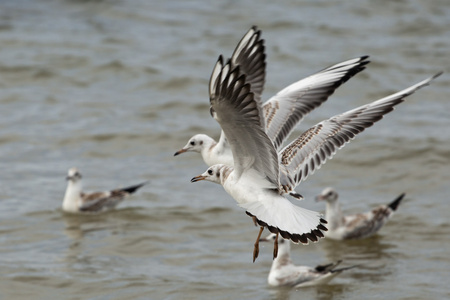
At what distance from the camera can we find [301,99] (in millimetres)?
7910

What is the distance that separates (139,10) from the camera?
61.8 ft

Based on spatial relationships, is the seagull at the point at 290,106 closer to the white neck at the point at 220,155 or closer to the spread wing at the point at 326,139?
the white neck at the point at 220,155

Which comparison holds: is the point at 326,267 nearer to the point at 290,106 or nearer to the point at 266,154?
the point at 290,106

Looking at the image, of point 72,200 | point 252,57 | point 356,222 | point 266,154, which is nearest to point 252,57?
point 252,57

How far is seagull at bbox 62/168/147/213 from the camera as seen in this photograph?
10039mm

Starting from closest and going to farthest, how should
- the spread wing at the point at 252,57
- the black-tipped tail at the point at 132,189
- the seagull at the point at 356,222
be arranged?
the spread wing at the point at 252,57, the seagull at the point at 356,222, the black-tipped tail at the point at 132,189

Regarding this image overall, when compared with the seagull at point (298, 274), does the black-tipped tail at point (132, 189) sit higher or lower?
higher

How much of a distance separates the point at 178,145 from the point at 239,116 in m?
7.00

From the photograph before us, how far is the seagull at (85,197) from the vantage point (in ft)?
32.9

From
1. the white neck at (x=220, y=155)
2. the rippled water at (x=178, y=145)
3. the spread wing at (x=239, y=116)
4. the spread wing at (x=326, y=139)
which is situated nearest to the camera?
the spread wing at (x=239, y=116)

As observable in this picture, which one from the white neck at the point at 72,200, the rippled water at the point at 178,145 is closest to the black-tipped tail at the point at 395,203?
the rippled water at the point at 178,145

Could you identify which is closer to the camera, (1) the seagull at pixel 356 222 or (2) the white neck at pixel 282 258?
(2) the white neck at pixel 282 258

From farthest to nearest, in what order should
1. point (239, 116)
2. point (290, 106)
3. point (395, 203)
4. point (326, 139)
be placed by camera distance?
point (395, 203) < point (290, 106) < point (326, 139) < point (239, 116)

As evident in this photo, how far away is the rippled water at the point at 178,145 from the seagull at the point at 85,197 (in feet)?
0.49
